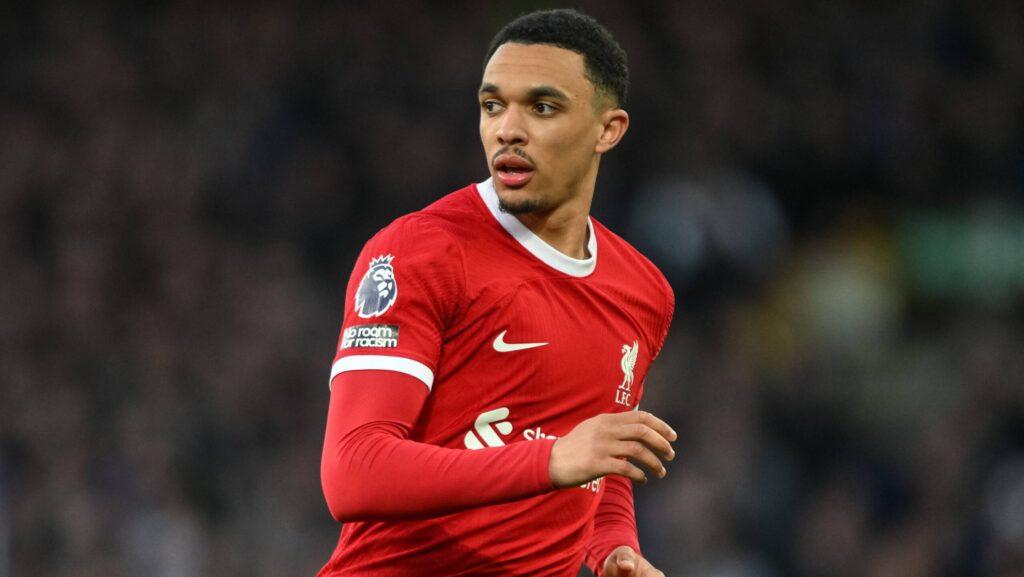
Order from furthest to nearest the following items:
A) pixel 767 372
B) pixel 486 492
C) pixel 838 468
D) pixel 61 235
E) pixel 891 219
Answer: pixel 61 235 < pixel 891 219 < pixel 767 372 < pixel 838 468 < pixel 486 492

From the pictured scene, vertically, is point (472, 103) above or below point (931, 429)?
above

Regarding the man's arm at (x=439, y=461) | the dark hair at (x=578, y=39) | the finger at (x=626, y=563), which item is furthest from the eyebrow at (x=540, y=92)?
the finger at (x=626, y=563)

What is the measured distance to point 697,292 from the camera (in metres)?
9.12

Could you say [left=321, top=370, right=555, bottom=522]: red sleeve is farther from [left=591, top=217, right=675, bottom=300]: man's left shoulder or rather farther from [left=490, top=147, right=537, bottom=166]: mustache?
[left=591, top=217, right=675, bottom=300]: man's left shoulder

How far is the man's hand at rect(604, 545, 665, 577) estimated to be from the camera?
3.54 m

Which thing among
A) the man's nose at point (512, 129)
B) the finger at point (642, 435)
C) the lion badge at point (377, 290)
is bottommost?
the finger at point (642, 435)

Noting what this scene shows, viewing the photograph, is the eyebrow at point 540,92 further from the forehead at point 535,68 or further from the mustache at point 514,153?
the mustache at point 514,153

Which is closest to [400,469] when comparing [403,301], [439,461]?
[439,461]

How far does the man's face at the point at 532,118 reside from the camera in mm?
3389

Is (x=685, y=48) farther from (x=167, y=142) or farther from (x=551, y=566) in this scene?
(x=551, y=566)

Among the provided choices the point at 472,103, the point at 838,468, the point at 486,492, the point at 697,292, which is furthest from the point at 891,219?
the point at 486,492

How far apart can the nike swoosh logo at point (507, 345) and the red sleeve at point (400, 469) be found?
320mm

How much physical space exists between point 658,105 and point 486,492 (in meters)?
7.30

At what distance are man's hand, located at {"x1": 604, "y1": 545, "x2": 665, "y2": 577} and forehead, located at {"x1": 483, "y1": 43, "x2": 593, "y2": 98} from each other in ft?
3.63
